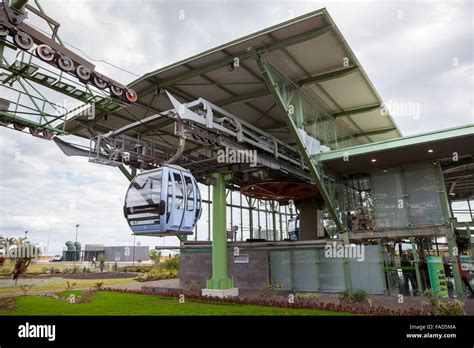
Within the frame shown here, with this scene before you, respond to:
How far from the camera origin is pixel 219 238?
66.2ft

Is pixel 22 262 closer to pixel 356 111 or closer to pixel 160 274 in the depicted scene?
pixel 160 274

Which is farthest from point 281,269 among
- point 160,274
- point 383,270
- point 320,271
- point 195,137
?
point 160,274

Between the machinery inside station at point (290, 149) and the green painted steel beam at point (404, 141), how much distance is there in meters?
0.06

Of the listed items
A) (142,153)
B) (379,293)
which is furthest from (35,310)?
(379,293)

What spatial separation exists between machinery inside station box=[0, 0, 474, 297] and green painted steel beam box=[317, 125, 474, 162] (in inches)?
2.4

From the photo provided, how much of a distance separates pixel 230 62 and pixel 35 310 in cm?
1451

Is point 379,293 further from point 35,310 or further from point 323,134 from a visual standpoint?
point 35,310

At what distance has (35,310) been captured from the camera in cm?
1466

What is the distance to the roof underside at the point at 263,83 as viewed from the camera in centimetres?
1497

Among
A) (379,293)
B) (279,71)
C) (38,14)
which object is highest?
(279,71)

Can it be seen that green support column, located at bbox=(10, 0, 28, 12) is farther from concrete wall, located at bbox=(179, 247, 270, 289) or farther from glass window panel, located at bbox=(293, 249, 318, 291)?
glass window panel, located at bbox=(293, 249, 318, 291)

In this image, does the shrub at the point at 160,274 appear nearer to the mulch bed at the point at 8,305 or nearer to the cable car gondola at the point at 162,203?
the mulch bed at the point at 8,305

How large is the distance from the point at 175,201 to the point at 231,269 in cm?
1549
